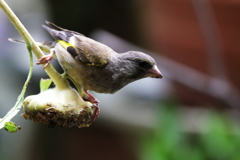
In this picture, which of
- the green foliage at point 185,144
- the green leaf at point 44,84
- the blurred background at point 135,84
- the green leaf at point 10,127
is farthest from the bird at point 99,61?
the blurred background at point 135,84

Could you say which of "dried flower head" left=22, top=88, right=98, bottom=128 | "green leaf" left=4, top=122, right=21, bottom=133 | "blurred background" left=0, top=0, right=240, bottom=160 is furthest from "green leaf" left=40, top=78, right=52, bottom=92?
"blurred background" left=0, top=0, right=240, bottom=160

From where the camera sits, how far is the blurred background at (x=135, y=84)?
3869 millimetres

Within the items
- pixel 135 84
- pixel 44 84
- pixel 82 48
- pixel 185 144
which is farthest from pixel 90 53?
pixel 135 84

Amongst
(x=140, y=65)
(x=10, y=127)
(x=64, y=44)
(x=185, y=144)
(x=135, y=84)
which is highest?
(x=140, y=65)

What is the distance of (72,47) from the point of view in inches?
61.9

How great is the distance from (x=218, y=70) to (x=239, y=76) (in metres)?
0.77

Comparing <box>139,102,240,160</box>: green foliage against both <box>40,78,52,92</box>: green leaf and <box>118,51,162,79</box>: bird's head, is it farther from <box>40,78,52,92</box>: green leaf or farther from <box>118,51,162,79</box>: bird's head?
<box>40,78,52,92</box>: green leaf

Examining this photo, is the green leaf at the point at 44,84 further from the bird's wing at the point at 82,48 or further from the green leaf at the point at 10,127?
the bird's wing at the point at 82,48

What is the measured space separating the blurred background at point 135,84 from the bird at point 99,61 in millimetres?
2028

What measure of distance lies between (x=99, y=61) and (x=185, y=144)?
1.75 meters

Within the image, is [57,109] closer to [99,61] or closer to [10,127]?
[10,127]

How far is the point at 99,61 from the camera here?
1.58m

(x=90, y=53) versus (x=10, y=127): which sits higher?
(x=90, y=53)

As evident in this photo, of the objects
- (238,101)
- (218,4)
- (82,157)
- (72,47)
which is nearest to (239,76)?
(238,101)
